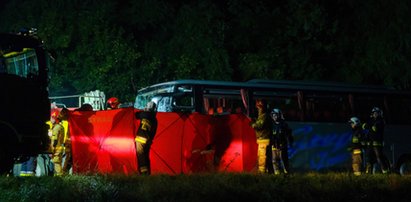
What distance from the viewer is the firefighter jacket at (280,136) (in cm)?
1509

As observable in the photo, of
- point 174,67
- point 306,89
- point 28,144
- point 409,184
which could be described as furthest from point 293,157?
point 174,67

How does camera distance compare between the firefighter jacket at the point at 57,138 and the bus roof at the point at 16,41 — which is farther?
the firefighter jacket at the point at 57,138

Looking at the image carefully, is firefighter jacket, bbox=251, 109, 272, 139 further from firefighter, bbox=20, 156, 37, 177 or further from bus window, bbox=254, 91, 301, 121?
firefighter, bbox=20, 156, 37, 177

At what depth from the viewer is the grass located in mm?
9227

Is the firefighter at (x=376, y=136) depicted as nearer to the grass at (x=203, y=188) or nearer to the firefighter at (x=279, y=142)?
the firefighter at (x=279, y=142)

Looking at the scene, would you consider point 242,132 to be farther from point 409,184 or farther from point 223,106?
point 409,184

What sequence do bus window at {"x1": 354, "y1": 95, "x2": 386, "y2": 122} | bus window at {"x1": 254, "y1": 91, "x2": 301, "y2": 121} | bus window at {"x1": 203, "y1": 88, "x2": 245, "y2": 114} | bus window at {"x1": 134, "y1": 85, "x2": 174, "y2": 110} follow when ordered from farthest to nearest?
bus window at {"x1": 354, "y1": 95, "x2": 386, "y2": 122}, bus window at {"x1": 254, "y1": 91, "x2": 301, "y2": 121}, bus window at {"x1": 203, "y1": 88, "x2": 245, "y2": 114}, bus window at {"x1": 134, "y1": 85, "x2": 174, "y2": 110}

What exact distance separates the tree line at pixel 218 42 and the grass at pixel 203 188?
17.5 meters

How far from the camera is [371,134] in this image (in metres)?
16.1

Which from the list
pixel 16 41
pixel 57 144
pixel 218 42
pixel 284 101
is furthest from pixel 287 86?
pixel 218 42

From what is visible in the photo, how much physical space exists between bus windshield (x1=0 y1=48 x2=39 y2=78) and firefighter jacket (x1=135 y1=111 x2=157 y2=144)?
2.48 m

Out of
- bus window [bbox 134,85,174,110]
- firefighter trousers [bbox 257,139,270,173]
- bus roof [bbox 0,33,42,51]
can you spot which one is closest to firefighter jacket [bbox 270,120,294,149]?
firefighter trousers [bbox 257,139,270,173]

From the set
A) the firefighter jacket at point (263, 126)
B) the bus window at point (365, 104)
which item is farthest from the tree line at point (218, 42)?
→ the firefighter jacket at point (263, 126)

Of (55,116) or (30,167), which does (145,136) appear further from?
(30,167)
